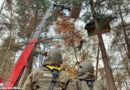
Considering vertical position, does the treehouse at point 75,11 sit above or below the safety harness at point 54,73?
above

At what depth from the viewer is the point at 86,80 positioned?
163 inches

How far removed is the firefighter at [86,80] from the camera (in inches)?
157

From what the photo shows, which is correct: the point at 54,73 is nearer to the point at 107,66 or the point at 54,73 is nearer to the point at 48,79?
the point at 48,79

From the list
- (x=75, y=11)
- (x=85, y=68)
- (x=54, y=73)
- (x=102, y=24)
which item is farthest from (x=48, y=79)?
(x=75, y=11)

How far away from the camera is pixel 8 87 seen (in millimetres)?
3307

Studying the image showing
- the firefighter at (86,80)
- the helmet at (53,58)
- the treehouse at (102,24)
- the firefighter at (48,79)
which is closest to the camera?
the firefighter at (48,79)

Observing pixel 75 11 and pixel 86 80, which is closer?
pixel 86 80

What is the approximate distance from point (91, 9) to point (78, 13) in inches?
44.4

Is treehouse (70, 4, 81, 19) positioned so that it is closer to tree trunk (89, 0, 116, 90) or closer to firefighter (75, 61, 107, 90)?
tree trunk (89, 0, 116, 90)

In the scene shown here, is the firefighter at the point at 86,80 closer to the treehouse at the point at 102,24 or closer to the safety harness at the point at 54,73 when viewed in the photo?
the safety harness at the point at 54,73

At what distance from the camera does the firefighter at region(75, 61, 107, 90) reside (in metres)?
3.98

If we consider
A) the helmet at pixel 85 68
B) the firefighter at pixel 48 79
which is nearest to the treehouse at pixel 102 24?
the helmet at pixel 85 68

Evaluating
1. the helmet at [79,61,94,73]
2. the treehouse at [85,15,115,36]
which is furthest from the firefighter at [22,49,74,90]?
the treehouse at [85,15,115,36]

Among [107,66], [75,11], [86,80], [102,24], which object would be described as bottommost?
[107,66]
